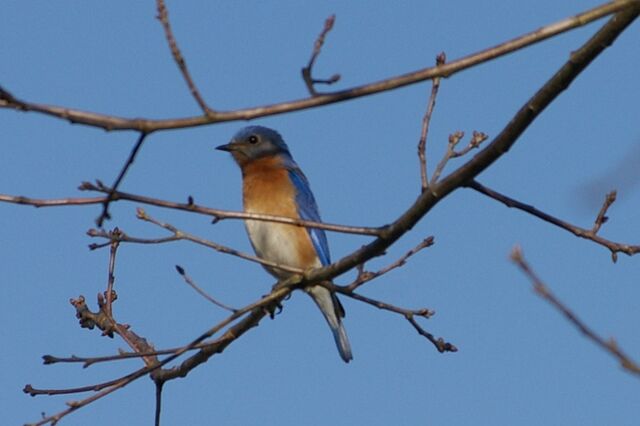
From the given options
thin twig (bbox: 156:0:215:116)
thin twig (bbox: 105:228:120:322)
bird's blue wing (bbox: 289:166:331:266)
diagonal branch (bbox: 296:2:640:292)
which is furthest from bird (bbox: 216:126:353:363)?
thin twig (bbox: 156:0:215:116)

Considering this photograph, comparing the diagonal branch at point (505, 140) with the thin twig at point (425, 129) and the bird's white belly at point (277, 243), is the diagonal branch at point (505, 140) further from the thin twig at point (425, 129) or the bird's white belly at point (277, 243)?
the bird's white belly at point (277, 243)

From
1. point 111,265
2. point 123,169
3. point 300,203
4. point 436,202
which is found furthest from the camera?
point 300,203

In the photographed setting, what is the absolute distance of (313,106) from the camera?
158 inches

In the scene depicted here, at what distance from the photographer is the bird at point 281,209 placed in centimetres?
954

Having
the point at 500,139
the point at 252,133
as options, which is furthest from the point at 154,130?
the point at 252,133

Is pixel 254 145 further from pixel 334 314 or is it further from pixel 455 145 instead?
pixel 455 145

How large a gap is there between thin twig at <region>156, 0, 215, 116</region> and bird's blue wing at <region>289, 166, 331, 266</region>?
5.51 m

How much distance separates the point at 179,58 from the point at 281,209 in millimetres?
5767

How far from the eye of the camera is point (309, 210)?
32.8 feet

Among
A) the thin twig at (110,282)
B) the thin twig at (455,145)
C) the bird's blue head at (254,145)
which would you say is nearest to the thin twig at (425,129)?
the thin twig at (455,145)

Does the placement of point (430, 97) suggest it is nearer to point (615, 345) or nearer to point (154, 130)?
point (154, 130)

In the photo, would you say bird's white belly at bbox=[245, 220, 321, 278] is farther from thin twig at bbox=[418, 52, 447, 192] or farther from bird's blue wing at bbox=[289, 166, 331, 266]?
thin twig at bbox=[418, 52, 447, 192]

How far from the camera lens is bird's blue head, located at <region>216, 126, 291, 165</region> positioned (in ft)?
34.9

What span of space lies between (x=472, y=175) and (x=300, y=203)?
510 centimetres
